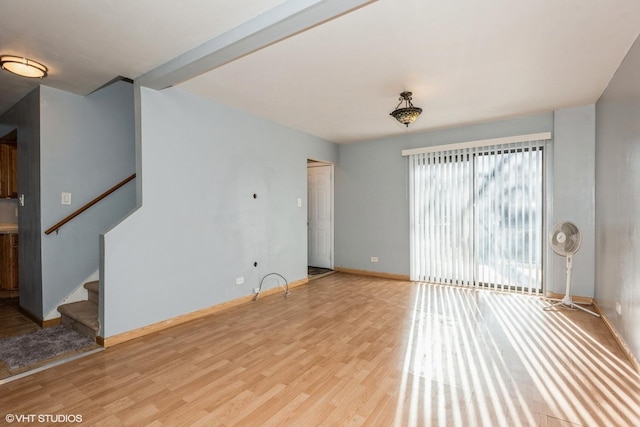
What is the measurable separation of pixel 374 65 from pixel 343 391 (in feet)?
9.36

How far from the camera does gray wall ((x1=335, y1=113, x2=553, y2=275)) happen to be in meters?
5.74

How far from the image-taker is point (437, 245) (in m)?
5.40

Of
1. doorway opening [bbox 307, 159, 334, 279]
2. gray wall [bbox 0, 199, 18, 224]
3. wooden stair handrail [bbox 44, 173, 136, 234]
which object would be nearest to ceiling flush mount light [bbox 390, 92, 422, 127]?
doorway opening [bbox 307, 159, 334, 279]

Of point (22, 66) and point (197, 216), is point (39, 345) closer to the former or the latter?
point (197, 216)

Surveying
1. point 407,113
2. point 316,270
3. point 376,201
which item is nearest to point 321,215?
point 316,270

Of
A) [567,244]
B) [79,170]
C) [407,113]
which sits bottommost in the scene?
[567,244]

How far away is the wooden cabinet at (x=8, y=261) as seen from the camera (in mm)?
4570

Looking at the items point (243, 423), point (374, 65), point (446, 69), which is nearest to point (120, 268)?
point (243, 423)

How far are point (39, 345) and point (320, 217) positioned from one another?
4.87m

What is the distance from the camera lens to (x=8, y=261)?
15.0 feet

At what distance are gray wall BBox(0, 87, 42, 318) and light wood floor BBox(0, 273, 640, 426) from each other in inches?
65.5

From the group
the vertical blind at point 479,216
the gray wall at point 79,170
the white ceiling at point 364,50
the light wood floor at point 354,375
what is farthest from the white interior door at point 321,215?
the gray wall at point 79,170

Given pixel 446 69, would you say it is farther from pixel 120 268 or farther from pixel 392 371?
pixel 120 268

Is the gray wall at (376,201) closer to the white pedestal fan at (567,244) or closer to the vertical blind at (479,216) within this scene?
the vertical blind at (479,216)
